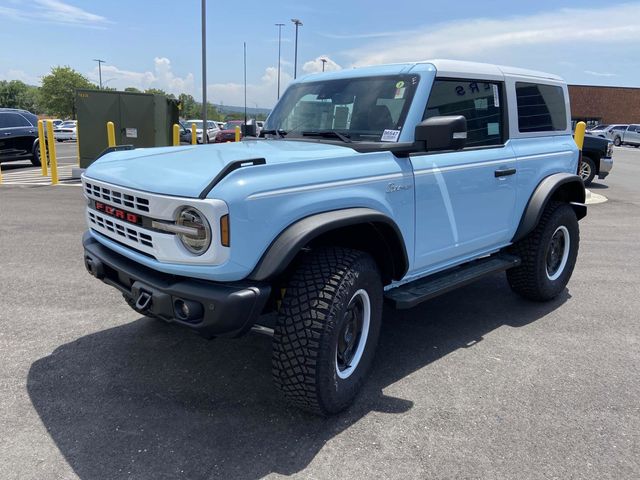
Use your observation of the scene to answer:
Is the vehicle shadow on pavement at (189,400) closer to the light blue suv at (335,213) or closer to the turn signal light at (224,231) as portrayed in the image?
the light blue suv at (335,213)

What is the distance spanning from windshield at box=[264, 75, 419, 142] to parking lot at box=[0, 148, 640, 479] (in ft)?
5.22

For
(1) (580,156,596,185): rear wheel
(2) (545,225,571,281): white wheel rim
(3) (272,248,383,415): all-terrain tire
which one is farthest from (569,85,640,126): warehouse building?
(3) (272,248,383,415): all-terrain tire

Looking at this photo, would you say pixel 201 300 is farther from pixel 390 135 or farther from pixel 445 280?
pixel 445 280

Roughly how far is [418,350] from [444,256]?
0.73 m

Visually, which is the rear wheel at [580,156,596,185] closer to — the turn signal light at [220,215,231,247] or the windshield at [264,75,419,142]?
the windshield at [264,75,419,142]

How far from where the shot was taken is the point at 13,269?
5.57m

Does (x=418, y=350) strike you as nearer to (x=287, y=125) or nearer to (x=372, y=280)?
(x=372, y=280)

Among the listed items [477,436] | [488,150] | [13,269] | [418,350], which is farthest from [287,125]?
[13,269]

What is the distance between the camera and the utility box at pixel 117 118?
13.4 meters

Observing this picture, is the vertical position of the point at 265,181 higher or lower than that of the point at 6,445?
higher

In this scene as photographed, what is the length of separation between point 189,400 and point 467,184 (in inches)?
92.1

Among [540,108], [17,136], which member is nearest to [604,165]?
[540,108]

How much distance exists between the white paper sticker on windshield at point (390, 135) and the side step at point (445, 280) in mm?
990

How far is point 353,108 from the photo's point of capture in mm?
3764
